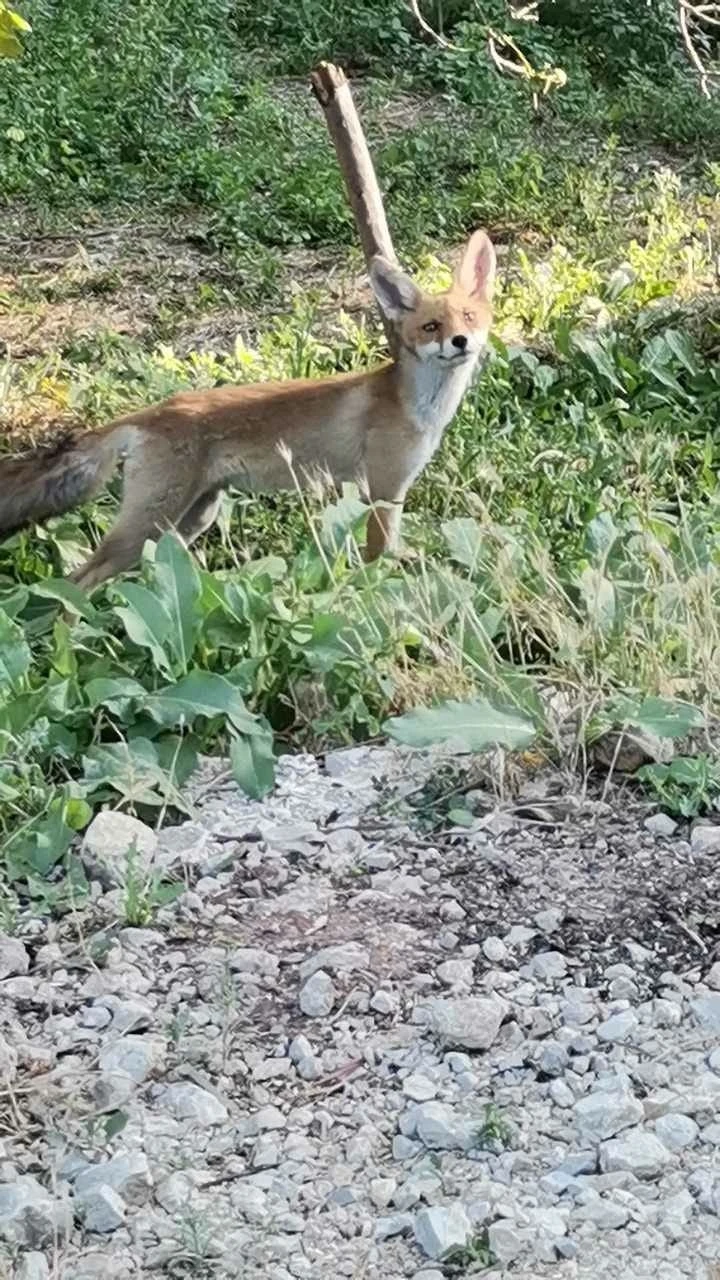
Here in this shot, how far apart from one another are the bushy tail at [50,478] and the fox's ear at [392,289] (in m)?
1.23

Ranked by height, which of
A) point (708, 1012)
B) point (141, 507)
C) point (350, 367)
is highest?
point (708, 1012)

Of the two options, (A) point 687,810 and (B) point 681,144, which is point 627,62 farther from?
(A) point 687,810

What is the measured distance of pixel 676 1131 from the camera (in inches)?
133

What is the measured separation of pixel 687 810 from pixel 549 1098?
107 centimetres

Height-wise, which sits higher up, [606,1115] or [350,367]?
[606,1115]

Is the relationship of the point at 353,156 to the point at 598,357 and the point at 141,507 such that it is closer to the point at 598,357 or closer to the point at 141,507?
the point at 598,357

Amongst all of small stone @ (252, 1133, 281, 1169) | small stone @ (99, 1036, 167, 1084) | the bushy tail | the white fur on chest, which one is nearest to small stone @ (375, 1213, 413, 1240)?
small stone @ (252, 1133, 281, 1169)

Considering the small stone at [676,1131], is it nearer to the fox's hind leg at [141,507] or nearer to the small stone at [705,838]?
the small stone at [705,838]

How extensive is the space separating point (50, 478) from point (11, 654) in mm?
1874

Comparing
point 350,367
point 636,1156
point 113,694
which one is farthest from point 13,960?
point 350,367

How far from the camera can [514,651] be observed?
546cm

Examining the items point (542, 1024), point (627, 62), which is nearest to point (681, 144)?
point (627, 62)

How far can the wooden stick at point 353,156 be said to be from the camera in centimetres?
817

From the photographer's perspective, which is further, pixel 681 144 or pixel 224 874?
pixel 681 144
